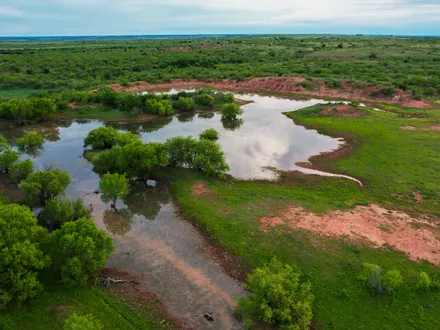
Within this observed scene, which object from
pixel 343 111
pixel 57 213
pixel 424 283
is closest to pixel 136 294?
pixel 57 213

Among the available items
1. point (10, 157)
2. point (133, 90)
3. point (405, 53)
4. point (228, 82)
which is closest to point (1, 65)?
point (133, 90)

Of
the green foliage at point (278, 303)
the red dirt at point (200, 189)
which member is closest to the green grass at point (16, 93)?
the red dirt at point (200, 189)

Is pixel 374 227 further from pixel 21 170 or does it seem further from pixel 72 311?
pixel 21 170

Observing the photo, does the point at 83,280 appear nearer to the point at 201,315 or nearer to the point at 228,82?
the point at 201,315

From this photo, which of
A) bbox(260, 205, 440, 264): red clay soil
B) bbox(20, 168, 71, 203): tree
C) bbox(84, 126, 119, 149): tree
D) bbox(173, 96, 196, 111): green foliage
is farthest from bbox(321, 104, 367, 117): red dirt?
bbox(20, 168, 71, 203): tree

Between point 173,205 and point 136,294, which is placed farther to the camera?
point 173,205

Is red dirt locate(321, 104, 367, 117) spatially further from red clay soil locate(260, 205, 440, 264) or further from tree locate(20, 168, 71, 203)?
tree locate(20, 168, 71, 203)
